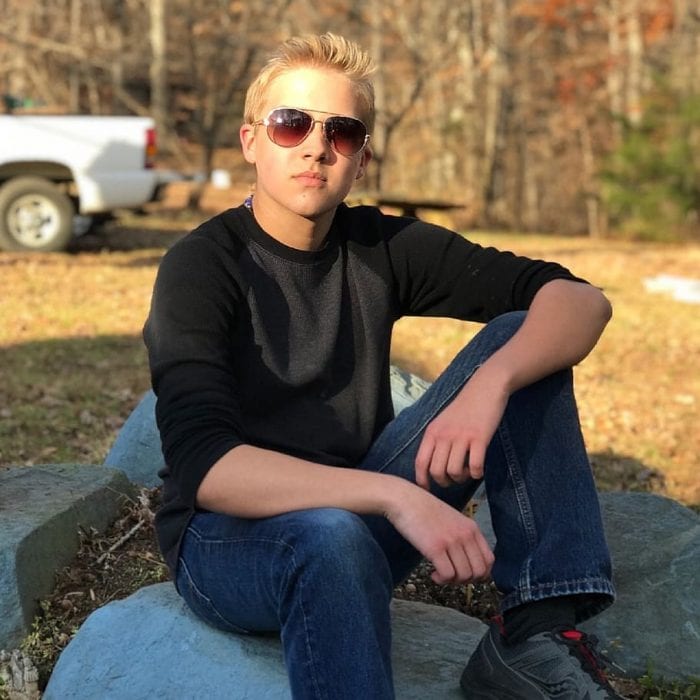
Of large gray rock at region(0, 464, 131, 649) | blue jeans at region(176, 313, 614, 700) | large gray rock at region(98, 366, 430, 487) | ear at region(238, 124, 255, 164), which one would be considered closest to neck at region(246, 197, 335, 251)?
ear at region(238, 124, 255, 164)

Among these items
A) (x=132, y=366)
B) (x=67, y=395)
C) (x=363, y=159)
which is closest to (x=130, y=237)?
(x=132, y=366)

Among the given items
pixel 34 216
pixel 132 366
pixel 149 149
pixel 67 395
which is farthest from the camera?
pixel 149 149

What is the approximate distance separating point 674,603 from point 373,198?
36.1 feet

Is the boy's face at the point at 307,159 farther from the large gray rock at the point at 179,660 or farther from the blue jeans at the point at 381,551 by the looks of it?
the large gray rock at the point at 179,660

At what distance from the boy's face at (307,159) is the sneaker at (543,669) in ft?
3.45

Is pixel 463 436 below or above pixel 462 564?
above

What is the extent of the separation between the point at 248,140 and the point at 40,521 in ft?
4.07

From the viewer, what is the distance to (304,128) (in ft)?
8.89

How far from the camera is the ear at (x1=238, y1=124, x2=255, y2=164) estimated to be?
9.37 ft

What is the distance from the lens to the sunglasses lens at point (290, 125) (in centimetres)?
271

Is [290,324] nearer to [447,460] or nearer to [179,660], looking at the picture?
[447,460]

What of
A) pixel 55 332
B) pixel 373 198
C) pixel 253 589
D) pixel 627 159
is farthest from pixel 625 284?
pixel 253 589

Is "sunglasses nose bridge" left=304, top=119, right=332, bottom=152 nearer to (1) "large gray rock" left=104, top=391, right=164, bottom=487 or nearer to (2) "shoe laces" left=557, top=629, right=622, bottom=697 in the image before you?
(2) "shoe laces" left=557, top=629, right=622, bottom=697

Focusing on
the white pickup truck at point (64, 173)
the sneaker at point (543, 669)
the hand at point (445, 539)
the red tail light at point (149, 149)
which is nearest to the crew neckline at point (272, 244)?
the hand at point (445, 539)
